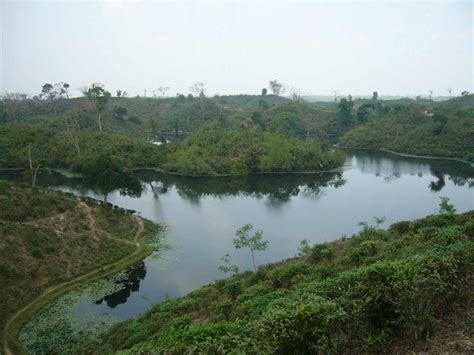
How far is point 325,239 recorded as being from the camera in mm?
34688

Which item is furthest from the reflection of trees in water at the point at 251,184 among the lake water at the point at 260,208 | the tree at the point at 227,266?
the tree at the point at 227,266

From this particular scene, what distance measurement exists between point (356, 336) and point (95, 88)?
Answer: 259ft

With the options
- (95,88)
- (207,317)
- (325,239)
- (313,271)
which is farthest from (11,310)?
(95,88)

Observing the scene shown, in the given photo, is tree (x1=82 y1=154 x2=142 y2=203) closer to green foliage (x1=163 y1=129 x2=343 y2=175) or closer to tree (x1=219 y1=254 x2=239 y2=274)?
tree (x1=219 y1=254 x2=239 y2=274)

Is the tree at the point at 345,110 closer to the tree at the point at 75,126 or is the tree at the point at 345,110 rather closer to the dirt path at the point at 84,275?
the tree at the point at 75,126

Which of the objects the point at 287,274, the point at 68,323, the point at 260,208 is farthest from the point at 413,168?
the point at 68,323

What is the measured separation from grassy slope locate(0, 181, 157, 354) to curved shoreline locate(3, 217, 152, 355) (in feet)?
1.04

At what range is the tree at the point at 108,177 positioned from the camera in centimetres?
3803

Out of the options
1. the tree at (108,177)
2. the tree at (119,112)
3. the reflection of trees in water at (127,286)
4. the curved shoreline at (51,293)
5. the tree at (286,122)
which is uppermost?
the tree at (119,112)

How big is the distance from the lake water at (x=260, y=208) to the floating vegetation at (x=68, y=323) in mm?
608

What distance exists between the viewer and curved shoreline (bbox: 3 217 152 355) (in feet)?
65.0

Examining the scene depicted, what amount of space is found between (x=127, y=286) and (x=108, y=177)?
569 inches

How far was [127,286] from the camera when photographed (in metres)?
27.1

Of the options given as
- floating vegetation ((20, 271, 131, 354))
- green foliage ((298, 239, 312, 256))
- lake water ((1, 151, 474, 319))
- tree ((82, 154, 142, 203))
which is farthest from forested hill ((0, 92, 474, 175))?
green foliage ((298, 239, 312, 256))
